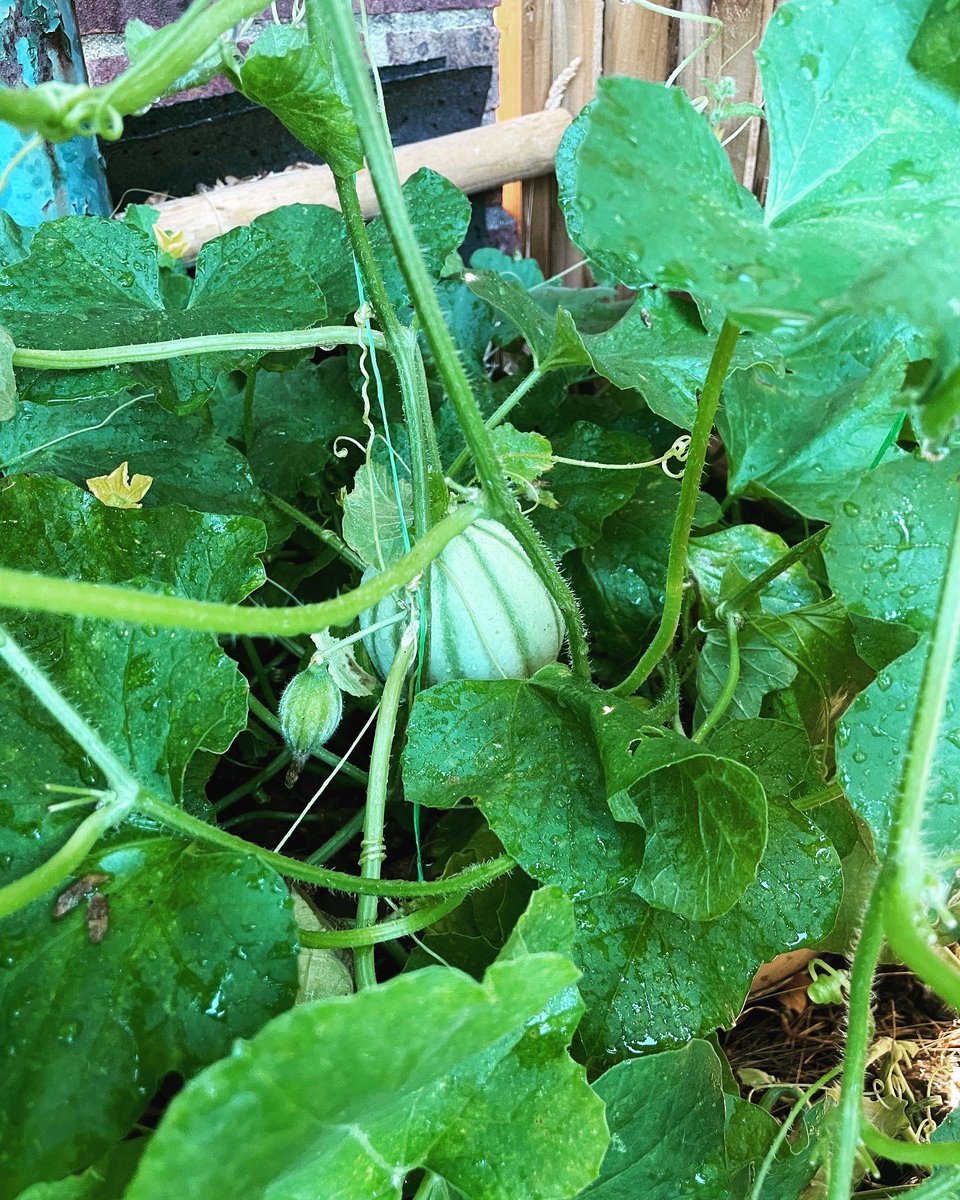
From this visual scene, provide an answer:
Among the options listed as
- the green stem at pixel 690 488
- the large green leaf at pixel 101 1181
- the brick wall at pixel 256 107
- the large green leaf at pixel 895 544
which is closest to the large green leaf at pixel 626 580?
the green stem at pixel 690 488

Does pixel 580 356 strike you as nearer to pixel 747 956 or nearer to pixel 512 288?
pixel 512 288

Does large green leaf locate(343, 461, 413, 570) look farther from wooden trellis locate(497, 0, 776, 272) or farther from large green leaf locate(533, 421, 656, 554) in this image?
wooden trellis locate(497, 0, 776, 272)

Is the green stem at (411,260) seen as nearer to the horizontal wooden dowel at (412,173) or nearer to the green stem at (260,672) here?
the green stem at (260,672)

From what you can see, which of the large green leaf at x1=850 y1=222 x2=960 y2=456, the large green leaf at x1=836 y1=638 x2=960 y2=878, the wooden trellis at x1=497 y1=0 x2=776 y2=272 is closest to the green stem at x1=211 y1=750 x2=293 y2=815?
the large green leaf at x1=836 y1=638 x2=960 y2=878

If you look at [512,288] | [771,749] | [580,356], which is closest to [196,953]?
[771,749]

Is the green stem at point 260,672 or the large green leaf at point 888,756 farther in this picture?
the green stem at point 260,672

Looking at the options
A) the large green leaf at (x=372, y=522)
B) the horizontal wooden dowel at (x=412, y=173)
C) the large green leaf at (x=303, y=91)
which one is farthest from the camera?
the horizontal wooden dowel at (x=412, y=173)
